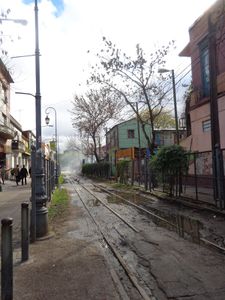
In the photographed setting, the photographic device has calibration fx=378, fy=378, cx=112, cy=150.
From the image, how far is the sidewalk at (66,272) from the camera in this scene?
5.20 metres

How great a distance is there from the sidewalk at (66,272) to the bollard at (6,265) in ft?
1.54

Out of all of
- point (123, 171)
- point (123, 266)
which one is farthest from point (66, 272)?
point (123, 171)

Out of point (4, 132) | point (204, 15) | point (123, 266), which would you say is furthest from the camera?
point (4, 132)

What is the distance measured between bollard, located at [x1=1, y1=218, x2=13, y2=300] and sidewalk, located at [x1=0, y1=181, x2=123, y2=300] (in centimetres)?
47

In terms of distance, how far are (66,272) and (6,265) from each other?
1.65 metres

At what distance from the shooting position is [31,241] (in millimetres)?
8609

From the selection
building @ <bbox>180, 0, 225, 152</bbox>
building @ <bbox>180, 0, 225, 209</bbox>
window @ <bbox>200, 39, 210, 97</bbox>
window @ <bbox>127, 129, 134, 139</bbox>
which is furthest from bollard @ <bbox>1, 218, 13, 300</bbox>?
window @ <bbox>127, 129, 134, 139</bbox>

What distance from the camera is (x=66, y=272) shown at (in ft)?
20.2

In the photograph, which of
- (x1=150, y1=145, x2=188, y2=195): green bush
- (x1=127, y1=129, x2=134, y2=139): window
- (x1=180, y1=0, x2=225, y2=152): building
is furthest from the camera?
(x1=127, y1=129, x2=134, y2=139): window

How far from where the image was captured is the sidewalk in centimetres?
520

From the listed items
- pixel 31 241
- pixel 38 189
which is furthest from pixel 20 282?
pixel 38 189

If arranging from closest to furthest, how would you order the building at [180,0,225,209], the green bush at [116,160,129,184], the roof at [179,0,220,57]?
1. the building at [180,0,225,209]
2. the roof at [179,0,220,57]
3. the green bush at [116,160,129,184]

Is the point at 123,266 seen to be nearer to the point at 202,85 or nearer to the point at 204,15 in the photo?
the point at 204,15

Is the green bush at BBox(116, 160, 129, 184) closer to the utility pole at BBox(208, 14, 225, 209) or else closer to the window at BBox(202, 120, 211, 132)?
the window at BBox(202, 120, 211, 132)
